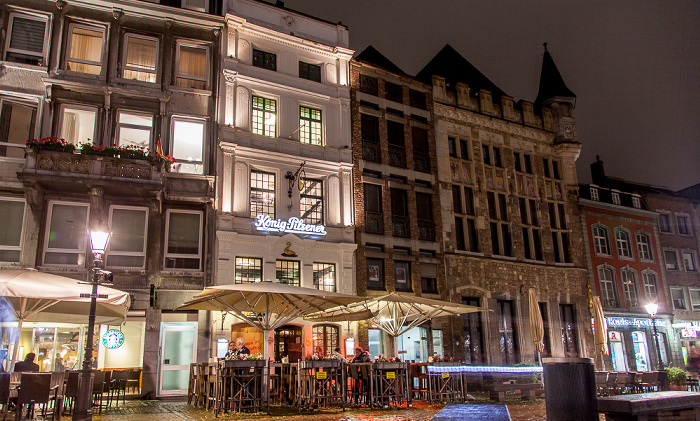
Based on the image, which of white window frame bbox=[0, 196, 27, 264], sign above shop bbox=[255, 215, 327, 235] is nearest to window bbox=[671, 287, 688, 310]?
sign above shop bbox=[255, 215, 327, 235]

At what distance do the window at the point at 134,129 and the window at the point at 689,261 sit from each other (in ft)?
113

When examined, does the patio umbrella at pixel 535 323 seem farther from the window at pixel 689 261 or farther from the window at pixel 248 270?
the window at pixel 689 261

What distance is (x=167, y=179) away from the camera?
20422 mm

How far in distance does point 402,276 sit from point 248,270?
24.5 feet

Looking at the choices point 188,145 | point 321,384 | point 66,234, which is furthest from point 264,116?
point 321,384

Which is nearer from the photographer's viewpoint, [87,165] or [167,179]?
[87,165]

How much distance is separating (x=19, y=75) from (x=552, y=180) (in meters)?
26.5

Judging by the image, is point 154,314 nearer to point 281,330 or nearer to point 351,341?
→ point 281,330

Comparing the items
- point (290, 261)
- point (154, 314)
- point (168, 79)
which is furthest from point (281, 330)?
point (168, 79)

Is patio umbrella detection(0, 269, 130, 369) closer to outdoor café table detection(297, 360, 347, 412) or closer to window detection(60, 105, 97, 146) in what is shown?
outdoor café table detection(297, 360, 347, 412)

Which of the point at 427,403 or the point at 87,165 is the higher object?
the point at 87,165

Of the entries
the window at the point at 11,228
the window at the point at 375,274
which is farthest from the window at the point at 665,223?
the window at the point at 11,228

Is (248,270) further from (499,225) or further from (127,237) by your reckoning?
(499,225)

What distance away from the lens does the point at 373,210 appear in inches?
997
